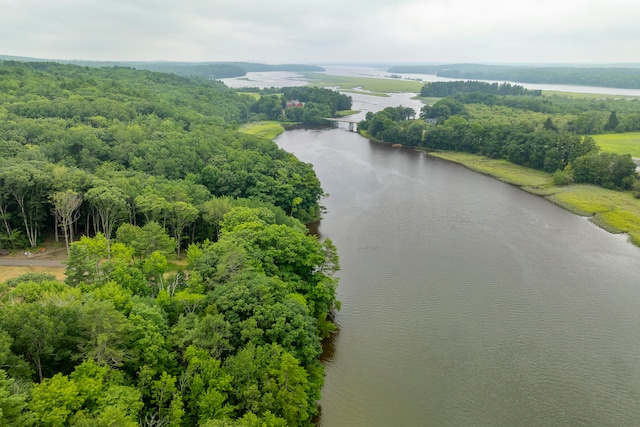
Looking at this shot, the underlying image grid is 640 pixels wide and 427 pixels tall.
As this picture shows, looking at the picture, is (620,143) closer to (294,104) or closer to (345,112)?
(345,112)

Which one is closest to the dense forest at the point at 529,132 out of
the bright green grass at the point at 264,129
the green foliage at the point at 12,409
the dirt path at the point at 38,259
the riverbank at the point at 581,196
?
the riverbank at the point at 581,196

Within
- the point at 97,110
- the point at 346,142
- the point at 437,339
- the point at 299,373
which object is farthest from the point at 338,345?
the point at 346,142

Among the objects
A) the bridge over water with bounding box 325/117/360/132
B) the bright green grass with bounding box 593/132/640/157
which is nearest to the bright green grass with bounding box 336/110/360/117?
the bridge over water with bounding box 325/117/360/132

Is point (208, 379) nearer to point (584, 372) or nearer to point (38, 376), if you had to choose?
point (38, 376)

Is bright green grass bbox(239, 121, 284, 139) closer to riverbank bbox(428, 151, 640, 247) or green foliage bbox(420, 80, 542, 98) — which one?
riverbank bbox(428, 151, 640, 247)

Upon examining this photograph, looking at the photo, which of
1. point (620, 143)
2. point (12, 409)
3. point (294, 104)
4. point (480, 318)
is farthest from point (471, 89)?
point (12, 409)

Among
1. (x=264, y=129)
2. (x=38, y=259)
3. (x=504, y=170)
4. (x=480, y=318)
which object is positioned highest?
(x=264, y=129)
